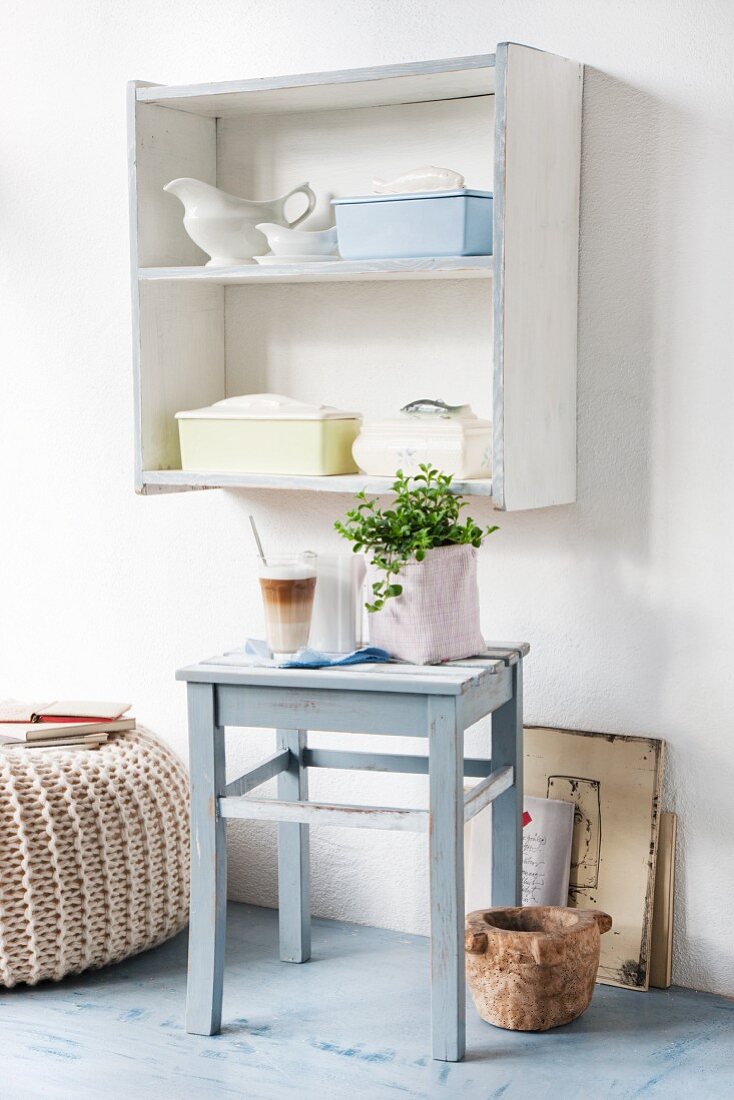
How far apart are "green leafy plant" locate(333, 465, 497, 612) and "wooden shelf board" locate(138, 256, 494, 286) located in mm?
365

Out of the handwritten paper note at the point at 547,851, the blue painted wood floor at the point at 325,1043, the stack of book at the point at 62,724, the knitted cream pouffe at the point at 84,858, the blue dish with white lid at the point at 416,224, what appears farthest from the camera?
the stack of book at the point at 62,724

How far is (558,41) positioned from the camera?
2602mm

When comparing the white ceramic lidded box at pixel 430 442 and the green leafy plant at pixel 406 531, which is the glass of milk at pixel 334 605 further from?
the white ceramic lidded box at pixel 430 442

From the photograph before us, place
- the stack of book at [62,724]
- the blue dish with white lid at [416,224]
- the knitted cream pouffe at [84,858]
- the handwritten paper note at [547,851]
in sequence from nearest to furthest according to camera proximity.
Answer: the blue dish with white lid at [416,224], the knitted cream pouffe at [84,858], the handwritten paper note at [547,851], the stack of book at [62,724]

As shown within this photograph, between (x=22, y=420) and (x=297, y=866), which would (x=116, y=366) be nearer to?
(x=22, y=420)

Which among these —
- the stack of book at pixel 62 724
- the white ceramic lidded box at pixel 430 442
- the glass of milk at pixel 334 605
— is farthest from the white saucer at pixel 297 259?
the stack of book at pixel 62 724

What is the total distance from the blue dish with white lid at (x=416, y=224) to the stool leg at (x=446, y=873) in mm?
823

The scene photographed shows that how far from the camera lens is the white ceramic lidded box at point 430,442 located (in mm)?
2465

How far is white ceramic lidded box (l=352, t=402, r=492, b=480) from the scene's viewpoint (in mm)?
2465

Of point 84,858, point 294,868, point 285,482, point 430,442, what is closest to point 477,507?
point 430,442

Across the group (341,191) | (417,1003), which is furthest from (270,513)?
(417,1003)

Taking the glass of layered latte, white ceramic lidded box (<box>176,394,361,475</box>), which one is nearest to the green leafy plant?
the glass of layered latte

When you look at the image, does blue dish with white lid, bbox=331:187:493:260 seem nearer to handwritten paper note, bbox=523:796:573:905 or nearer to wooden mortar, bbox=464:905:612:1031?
handwritten paper note, bbox=523:796:573:905

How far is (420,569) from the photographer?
2.34 m
